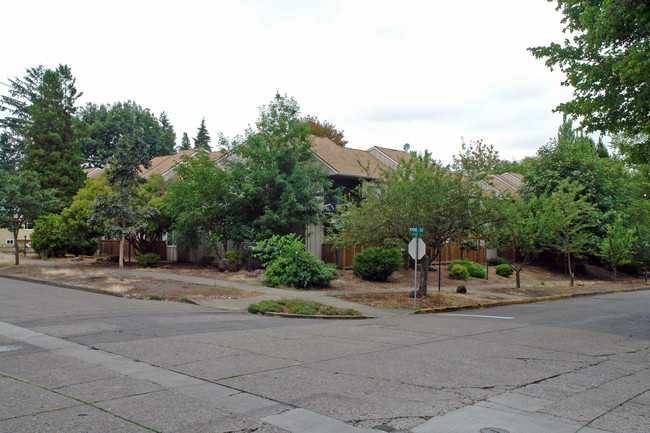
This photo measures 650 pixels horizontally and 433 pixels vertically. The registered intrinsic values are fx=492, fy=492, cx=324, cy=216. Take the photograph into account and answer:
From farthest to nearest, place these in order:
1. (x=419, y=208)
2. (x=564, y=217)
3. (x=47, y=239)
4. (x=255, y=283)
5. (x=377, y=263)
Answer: (x=47, y=239), (x=564, y=217), (x=377, y=263), (x=255, y=283), (x=419, y=208)

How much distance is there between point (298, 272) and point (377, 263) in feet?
14.7

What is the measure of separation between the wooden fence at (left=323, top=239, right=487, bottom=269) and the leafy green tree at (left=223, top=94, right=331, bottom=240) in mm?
2350

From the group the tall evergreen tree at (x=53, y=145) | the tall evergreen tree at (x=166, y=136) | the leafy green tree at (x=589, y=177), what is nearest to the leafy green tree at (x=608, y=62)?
the leafy green tree at (x=589, y=177)

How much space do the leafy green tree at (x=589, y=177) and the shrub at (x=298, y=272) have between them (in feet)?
65.3

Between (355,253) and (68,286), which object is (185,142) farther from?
(68,286)

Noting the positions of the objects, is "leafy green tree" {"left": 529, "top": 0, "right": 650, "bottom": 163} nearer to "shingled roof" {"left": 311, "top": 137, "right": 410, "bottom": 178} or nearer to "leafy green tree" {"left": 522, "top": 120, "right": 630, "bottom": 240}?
"shingled roof" {"left": 311, "top": 137, "right": 410, "bottom": 178}

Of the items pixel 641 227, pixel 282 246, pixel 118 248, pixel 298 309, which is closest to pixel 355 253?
pixel 282 246

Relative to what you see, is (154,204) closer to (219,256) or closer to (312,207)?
(219,256)

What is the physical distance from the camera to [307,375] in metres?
6.93

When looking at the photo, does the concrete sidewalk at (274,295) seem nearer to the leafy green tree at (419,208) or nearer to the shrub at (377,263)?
the shrub at (377,263)

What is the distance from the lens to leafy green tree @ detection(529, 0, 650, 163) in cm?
1194

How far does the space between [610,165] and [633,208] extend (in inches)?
138

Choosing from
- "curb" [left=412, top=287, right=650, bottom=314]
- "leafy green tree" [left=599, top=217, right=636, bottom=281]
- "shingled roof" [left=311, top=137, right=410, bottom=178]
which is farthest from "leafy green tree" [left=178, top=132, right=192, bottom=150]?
"curb" [left=412, top=287, right=650, bottom=314]

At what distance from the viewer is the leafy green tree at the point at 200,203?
24.9 m
